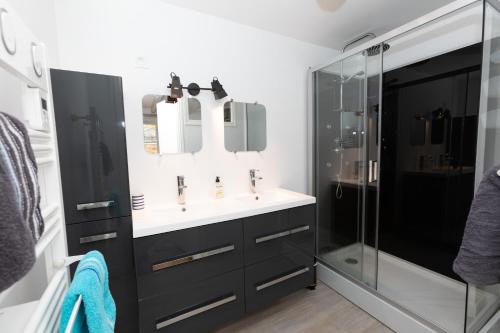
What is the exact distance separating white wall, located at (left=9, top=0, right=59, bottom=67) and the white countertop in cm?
102

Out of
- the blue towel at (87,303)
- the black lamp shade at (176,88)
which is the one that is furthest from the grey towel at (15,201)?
the black lamp shade at (176,88)

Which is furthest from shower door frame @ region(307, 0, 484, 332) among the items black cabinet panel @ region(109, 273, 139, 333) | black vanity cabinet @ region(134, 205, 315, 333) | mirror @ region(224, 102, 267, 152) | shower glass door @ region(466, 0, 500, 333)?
black cabinet panel @ region(109, 273, 139, 333)

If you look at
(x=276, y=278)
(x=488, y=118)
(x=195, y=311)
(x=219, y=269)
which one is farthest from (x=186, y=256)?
(x=488, y=118)

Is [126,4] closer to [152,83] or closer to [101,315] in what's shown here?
[152,83]

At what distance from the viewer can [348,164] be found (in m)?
2.36

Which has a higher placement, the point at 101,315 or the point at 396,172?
the point at 396,172

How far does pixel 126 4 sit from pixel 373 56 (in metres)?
1.93

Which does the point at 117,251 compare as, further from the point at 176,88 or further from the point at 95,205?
the point at 176,88

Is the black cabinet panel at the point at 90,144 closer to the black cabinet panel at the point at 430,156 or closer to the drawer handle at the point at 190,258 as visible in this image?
the drawer handle at the point at 190,258

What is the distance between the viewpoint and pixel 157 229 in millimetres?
1315

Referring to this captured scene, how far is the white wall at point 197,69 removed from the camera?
1519 millimetres

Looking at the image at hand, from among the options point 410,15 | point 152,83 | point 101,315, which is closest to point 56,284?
point 101,315

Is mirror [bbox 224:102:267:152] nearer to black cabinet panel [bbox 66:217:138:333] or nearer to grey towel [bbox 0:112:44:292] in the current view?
black cabinet panel [bbox 66:217:138:333]

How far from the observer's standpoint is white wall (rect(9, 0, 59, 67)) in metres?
0.99
